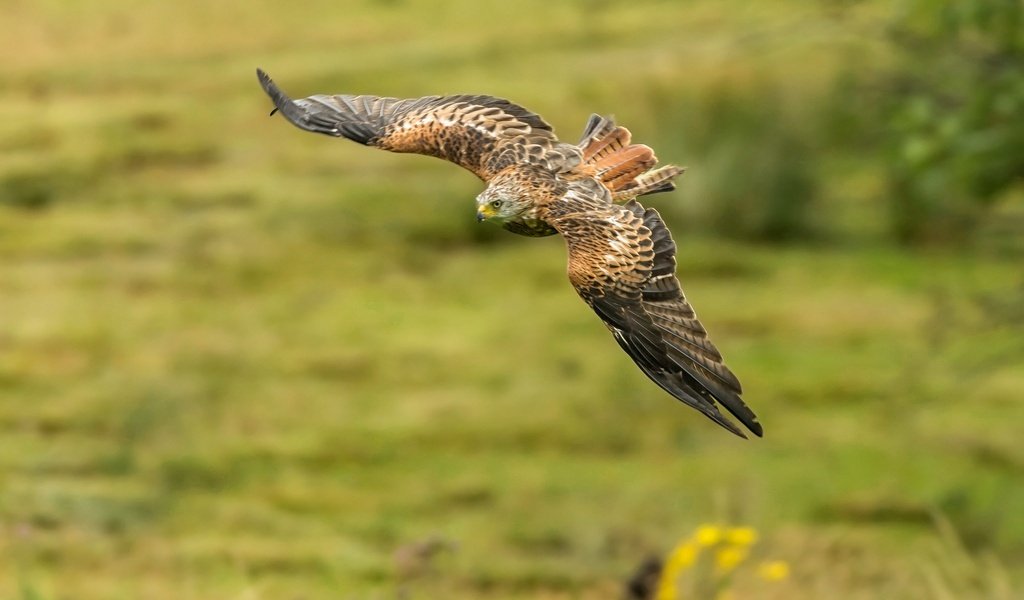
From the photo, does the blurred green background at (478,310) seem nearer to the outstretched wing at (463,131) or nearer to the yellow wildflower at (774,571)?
the yellow wildflower at (774,571)

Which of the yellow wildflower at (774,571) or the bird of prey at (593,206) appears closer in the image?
the bird of prey at (593,206)

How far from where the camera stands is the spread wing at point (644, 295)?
10.4 ft

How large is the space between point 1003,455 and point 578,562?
3.11 metres

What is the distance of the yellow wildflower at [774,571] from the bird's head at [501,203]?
4343mm

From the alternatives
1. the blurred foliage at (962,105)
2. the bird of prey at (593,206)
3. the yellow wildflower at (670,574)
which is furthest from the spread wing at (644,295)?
the blurred foliage at (962,105)

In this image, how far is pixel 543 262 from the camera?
14328mm

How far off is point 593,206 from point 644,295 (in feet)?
0.76

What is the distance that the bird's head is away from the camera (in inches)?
121

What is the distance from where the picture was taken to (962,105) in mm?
8844

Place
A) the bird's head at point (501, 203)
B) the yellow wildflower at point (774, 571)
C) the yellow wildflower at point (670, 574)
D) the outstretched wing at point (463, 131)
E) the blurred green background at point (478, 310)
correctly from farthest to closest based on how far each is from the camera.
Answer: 1. the blurred green background at point (478, 310)
2. the yellow wildflower at point (774, 571)
3. the yellow wildflower at point (670, 574)
4. the outstretched wing at point (463, 131)
5. the bird's head at point (501, 203)

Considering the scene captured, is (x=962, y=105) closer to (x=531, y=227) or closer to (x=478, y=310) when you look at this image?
(x=478, y=310)

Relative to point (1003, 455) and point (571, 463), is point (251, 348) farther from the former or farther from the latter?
point (1003, 455)

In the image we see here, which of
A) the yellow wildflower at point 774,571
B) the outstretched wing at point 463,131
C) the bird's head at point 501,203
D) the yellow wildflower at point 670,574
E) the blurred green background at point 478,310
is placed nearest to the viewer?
the bird's head at point 501,203

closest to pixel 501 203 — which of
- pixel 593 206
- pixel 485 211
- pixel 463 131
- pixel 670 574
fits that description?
pixel 485 211
